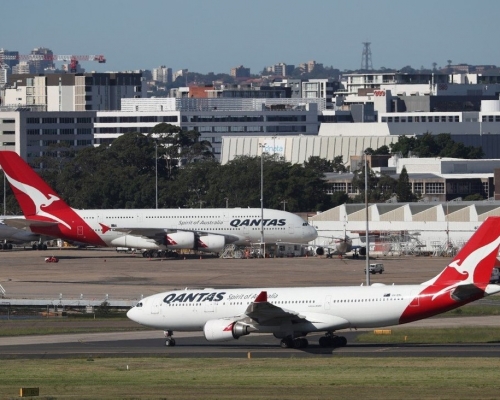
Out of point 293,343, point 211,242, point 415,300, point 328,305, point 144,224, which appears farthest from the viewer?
point 144,224

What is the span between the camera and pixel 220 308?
56875 millimetres

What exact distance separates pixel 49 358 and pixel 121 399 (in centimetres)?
1474

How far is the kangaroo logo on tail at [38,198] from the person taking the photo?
11206cm

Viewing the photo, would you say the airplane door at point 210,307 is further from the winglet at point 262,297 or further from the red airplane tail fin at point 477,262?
the red airplane tail fin at point 477,262

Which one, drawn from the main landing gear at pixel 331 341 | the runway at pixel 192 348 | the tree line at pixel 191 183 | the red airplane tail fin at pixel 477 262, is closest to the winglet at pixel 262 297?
the runway at pixel 192 348

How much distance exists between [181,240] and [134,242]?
193 inches

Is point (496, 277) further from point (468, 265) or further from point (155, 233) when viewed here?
point (155, 233)

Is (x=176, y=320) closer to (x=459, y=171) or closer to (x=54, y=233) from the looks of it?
(x=54, y=233)

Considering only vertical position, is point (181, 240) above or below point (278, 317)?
above

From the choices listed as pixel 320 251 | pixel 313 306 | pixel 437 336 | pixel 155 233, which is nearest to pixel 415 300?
pixel 313 306

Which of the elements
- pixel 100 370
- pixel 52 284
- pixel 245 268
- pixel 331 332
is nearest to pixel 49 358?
pixel 100 370

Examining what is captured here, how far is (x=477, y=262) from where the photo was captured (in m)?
53.2

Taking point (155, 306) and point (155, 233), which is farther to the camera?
point (155, 233)

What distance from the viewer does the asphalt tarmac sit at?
55.0m
